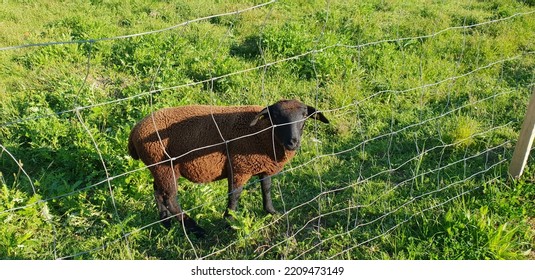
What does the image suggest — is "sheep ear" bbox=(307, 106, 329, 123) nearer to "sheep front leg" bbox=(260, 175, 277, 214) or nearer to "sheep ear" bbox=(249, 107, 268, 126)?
"sheep ear" bbox=(249, 107, 268, 126)

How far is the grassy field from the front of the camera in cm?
363

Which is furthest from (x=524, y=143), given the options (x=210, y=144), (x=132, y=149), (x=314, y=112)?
(x=132, y=149)

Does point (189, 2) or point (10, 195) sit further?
point (189, 2)

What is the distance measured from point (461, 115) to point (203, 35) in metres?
3.62

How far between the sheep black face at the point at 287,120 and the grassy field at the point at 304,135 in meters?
0.20

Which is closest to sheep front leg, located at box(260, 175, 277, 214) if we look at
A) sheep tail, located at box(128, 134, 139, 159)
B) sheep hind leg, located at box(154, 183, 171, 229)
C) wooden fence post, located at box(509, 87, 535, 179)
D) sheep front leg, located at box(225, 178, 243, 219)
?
sheep front leg, located at box(225, 178, 243, 219)

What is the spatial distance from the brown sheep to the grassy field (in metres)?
0.24

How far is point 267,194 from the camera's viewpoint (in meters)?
3.92

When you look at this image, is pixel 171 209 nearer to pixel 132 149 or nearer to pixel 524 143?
pixel 132 149

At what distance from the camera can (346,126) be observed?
16.7ft

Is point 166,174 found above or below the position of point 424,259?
above

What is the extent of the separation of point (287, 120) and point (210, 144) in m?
0.62

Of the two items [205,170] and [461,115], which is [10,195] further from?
[461,115]
